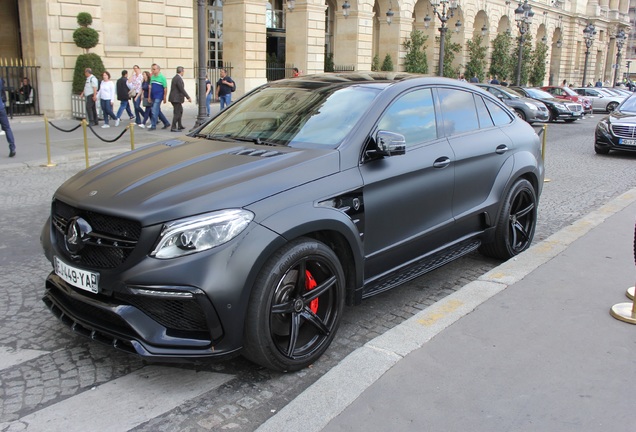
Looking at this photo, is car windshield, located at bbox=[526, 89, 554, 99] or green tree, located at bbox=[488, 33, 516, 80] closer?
car windshield, located at bbox=[526, 89, 554, 99]

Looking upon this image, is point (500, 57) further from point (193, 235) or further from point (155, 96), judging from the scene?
point (193, 235)

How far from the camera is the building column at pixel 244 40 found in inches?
1035

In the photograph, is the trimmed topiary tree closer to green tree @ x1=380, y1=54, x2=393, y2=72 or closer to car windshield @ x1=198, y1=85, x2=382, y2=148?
car windshield @ x1=198, y1=85, x2=382, y2=148

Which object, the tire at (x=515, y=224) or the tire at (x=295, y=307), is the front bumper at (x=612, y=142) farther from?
the tire at (x=295, y=307)

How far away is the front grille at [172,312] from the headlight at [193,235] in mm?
249

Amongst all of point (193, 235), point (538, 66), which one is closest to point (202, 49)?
point (193, 235)

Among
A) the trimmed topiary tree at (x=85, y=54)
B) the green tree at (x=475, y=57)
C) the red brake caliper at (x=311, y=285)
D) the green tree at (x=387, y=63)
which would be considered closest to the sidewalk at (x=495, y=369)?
the red brake caliper at (x=311, y=285)

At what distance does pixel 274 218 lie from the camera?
3406 millimetres

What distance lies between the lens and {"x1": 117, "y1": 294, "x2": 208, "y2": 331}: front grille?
322 cm

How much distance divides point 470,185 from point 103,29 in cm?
1981

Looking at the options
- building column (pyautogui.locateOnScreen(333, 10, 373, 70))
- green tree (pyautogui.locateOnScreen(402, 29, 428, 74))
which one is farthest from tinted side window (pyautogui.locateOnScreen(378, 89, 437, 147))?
green tree (pyautogui.locateOnScreen(402, 29, 428, 74))

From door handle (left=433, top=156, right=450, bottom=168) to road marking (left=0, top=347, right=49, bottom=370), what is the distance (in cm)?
306

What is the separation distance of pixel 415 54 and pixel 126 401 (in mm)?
36627

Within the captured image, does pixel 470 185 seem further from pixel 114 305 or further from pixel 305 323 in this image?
pixel 114 305
